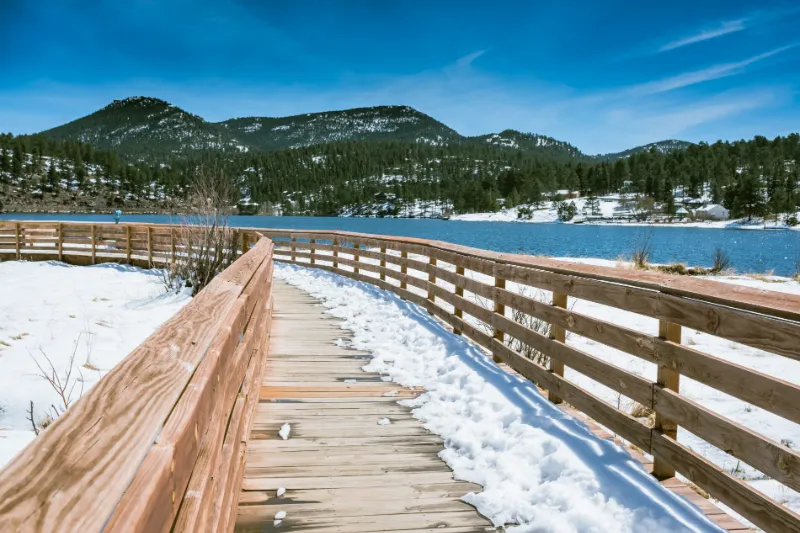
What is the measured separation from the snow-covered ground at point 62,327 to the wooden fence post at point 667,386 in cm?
396

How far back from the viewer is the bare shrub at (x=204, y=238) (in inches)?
481

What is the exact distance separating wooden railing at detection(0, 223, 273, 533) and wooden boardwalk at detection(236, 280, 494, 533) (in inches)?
18.7

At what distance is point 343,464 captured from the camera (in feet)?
11.0

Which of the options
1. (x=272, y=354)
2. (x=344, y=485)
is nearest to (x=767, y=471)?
(x=344, y=485)

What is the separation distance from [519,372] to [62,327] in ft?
27.9

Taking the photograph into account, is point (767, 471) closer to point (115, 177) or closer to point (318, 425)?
point (318, 425)

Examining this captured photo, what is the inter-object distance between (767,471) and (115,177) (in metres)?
173

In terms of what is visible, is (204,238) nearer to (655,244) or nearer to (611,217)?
(655,244)

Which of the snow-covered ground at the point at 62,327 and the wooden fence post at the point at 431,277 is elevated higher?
the wooden fence post at the point at 431,277

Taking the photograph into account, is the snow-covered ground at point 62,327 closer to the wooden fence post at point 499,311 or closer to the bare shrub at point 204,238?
the bare shrub at point 204,238

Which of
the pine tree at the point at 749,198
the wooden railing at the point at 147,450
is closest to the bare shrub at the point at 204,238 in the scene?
the wooden railing at the point at 147,450

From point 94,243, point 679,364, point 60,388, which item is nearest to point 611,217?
point 94,243

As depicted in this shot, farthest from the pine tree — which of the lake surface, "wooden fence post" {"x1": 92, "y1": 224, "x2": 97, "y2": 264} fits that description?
"wooden fence post" {"x1": 92, "y1": 224, "x2": 97, "y2": 264}

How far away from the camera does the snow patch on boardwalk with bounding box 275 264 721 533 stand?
8.68 ft
